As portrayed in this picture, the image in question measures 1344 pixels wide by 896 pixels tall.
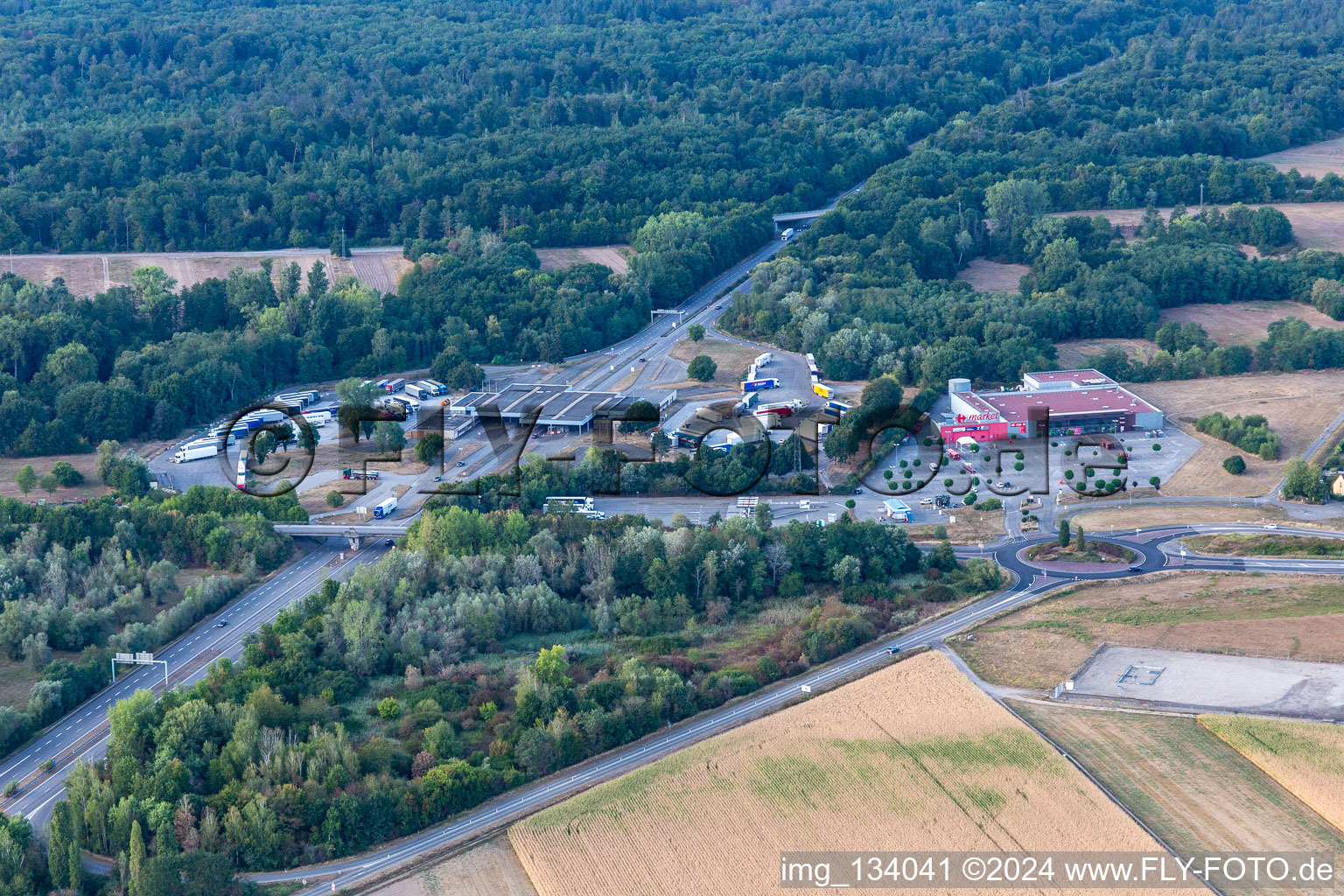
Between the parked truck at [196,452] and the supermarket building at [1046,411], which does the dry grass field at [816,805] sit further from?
the parked truck at [196,452]

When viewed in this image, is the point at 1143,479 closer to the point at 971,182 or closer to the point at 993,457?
the point at 993,457

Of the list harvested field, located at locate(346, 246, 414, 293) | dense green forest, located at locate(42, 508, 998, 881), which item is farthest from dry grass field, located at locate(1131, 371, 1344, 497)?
harvested field, located at locate(346, 246, 414, 293)

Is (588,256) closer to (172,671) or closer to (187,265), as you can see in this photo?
(187,265)

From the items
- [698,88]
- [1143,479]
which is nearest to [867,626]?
[1143,479]

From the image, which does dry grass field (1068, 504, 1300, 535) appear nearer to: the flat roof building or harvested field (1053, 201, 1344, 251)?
the flat roof building

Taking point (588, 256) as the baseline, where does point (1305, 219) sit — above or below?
above

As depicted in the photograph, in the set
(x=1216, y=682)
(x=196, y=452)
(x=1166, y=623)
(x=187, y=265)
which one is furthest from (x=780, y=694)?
(x=187, y=265)

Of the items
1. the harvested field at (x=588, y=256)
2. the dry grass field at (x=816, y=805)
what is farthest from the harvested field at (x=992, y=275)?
the dry grass field at (x=816, y=805)
